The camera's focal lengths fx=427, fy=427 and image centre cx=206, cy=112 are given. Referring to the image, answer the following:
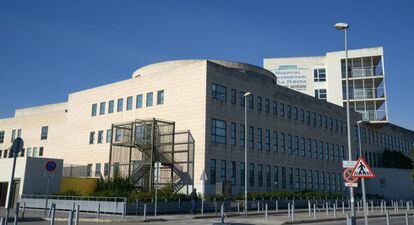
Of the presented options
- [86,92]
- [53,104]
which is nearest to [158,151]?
[86,92]

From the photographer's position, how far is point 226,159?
3959 centimetres

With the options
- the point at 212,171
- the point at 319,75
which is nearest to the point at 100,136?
the point at 212,171

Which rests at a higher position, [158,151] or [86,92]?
[86,92]

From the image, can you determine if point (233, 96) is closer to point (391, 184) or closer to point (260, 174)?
point (260, 174)

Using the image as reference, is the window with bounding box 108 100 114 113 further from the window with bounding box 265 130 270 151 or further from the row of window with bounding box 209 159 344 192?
the window with bounding box 265 130 270 151

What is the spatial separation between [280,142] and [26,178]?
2599cm

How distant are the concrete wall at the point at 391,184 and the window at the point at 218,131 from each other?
3232 centimetres

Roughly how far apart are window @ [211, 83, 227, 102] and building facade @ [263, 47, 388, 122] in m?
28.9

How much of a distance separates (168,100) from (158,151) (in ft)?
17.7

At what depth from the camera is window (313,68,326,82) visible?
68312mm

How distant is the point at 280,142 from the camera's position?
155ft

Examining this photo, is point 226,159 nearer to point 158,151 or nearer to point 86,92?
point 158,151

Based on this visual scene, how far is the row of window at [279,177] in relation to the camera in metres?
39.4

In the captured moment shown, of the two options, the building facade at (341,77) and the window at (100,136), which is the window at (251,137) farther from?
the building facade at (341,77)
